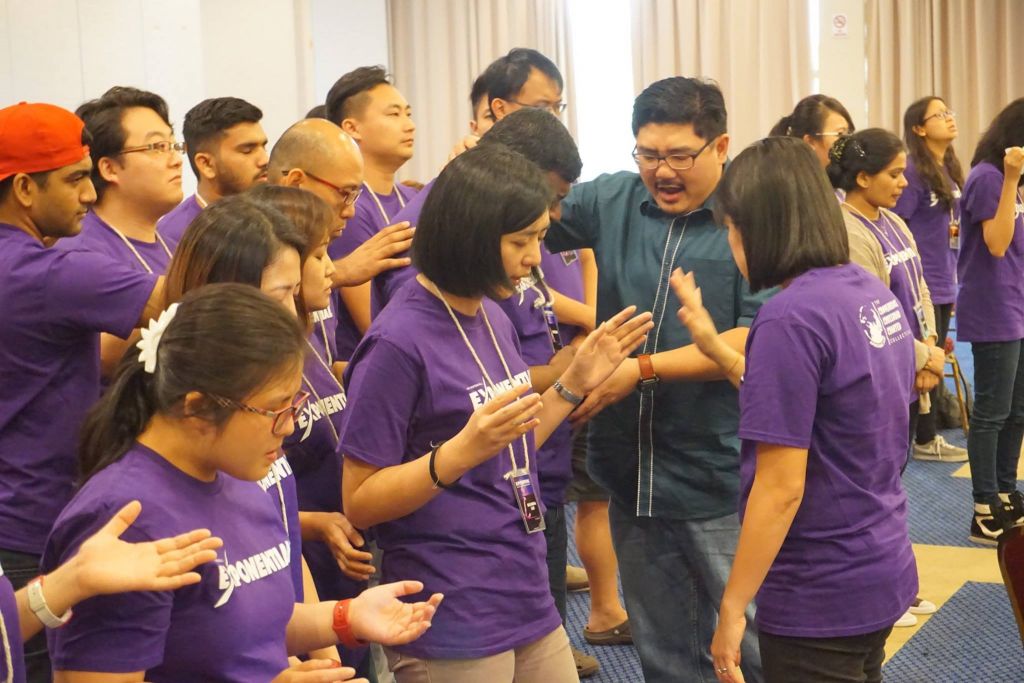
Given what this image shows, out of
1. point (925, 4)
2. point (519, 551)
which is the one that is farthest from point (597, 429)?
point (925, 4)

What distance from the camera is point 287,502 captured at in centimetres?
182

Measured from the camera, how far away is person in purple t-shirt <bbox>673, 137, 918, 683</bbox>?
1985 mm

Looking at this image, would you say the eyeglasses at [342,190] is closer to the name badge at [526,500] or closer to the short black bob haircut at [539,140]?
the short black bob haircut at [539,140]

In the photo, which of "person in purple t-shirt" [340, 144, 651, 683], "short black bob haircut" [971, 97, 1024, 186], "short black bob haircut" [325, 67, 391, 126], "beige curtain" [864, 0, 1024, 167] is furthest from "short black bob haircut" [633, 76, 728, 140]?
"beige curtain" [864, 0, 1024, 167]

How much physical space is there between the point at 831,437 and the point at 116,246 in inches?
64.2

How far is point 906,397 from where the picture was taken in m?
2.13

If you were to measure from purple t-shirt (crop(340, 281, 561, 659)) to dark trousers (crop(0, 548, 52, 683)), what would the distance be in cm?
69

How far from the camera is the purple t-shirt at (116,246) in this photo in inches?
103

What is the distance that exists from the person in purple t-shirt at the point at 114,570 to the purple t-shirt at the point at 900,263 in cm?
278

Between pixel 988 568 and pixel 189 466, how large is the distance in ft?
11.9

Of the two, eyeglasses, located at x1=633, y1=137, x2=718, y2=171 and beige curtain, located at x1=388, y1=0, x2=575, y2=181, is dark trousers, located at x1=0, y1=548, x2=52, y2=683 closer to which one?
eyeglasses, located at x1=633, y1=137, x2=718, y2=171

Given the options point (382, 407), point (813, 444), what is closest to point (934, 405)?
point (813, 444)

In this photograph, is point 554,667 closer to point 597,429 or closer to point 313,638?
point 313,638

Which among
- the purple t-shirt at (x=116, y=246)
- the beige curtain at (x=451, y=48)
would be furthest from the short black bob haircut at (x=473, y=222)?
the beige curtain at (x=451, y=48)
